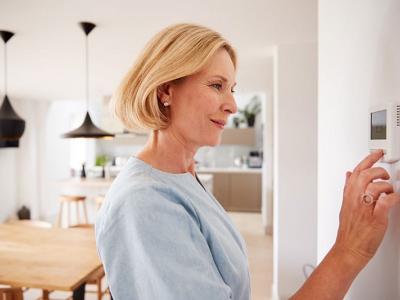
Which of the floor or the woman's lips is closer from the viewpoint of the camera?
the woman's lips

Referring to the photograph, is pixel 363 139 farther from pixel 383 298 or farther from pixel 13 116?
pixel 13 116

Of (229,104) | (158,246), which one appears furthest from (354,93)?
(158,246)

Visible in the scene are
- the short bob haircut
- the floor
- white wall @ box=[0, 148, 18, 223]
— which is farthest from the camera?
white wall @ box=[0, 148, 18, 223]

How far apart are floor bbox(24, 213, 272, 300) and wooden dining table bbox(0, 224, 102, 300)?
32.2 inches

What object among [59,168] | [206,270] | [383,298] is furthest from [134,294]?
[59,168]

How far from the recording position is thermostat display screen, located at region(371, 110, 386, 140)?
0.67 meters

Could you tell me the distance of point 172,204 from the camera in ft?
2.23

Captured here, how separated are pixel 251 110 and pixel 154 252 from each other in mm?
7122

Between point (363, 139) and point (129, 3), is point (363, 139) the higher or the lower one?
the lower one

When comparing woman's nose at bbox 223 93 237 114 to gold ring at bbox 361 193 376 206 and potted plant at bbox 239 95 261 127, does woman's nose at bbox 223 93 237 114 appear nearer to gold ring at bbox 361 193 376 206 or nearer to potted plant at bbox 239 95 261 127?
gold ring at bbox 361 193 376 206

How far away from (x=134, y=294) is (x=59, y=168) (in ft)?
23.0

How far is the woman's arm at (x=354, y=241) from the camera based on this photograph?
632 mm

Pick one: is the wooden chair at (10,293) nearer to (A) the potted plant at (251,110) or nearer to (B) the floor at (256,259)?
(B) the floor at (256,259)

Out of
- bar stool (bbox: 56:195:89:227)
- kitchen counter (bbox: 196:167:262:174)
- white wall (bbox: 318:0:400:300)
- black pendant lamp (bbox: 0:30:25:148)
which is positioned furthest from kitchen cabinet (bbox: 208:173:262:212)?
white wall (bbox: 318:0:400:300)
